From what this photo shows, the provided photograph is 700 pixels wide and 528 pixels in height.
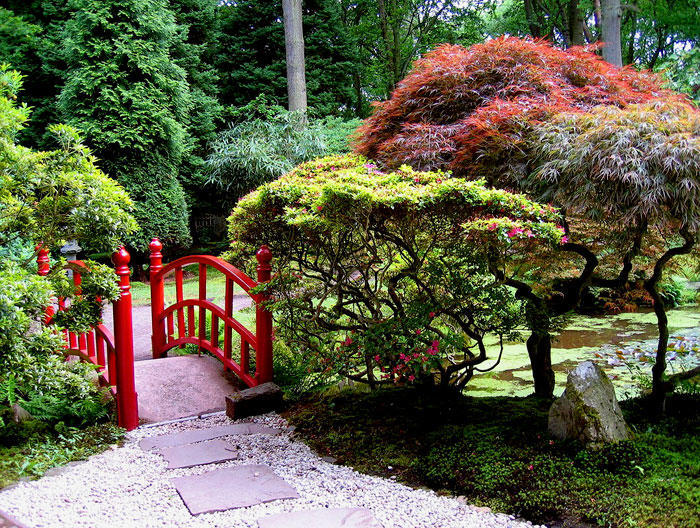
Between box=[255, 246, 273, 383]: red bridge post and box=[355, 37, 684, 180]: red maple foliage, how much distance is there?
1.20 m

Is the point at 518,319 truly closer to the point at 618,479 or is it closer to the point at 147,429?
the point at 618,479

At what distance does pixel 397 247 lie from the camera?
3.79 meters

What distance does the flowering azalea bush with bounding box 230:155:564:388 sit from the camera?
10.2 ft

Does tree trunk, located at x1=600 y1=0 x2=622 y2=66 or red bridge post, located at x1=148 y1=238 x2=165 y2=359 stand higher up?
tree trunk, located at x1=600 y1=0 x2=622 y2=66

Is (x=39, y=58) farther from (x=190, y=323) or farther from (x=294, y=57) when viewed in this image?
(x=190, y=323)

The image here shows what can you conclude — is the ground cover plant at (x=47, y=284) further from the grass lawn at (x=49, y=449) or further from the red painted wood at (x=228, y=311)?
the red painted wood at (x=228, y=311)

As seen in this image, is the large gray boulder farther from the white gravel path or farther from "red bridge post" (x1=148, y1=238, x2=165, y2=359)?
"red bridge post" (x1=148, y1=238, x2=165, y2=359)

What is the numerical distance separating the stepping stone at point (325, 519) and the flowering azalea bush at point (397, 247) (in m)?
0.90

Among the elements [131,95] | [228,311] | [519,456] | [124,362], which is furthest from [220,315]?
[131,95]

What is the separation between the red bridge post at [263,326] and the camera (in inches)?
179

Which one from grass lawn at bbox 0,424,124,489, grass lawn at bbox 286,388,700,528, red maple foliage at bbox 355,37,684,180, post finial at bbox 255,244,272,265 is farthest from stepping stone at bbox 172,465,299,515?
red maple foliage at bbox 355,37,684,180

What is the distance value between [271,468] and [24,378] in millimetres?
1434

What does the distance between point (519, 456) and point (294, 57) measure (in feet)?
35.3

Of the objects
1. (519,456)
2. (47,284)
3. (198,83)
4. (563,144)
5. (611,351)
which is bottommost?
(611,351)
